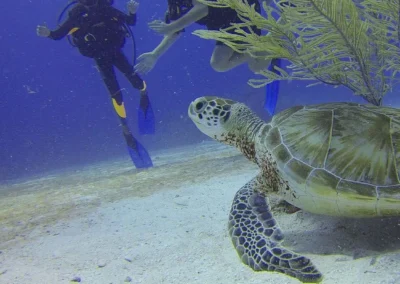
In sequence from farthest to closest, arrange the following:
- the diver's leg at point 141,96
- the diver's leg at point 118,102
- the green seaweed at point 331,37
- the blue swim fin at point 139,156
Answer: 1. the blue swim fin at point 139,156
2. the diver's leg at point 141,96
3. the diver's leg at point 118,102
4. the green seaweed at point 331,37

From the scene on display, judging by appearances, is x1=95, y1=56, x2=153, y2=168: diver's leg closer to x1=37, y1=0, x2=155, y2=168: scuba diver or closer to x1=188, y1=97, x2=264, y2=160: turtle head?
x1=37, y1=0, x2=155, y2=168: scuba diver

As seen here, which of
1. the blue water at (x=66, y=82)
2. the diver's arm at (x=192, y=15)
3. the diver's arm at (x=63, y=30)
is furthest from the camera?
the blue water at (x=66, y=82)

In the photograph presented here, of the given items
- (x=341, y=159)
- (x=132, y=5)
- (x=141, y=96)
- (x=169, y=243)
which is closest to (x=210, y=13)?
(x=132, y=5)

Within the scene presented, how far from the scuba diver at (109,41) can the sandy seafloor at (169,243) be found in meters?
3.92

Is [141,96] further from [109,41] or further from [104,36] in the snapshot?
[104,36]

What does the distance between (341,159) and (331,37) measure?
A: 1.37 meters

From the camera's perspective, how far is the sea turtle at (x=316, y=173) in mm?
2090

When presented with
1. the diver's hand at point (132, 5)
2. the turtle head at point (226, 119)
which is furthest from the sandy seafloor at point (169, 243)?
the diver's hand at point (132, 5)

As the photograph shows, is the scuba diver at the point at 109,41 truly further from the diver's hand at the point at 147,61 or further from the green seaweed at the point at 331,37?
the green seaweed at the point at 331,37

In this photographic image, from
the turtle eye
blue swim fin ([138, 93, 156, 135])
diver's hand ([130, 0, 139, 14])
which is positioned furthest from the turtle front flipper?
diver's hand ([130, 0, 139, 14])

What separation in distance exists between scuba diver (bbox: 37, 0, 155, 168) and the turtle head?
5.03 m

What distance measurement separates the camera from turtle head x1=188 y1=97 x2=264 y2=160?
3066 millimetres

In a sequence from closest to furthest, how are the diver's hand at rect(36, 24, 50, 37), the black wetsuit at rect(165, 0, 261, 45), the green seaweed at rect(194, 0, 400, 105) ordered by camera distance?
the green seaweed at rect(194, 0, 400, 105), the black wetsuit at rect(165, 0, 261, 45), the diver's hand at rect(36, 24, 50, 37)

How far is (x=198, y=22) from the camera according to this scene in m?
5.64
